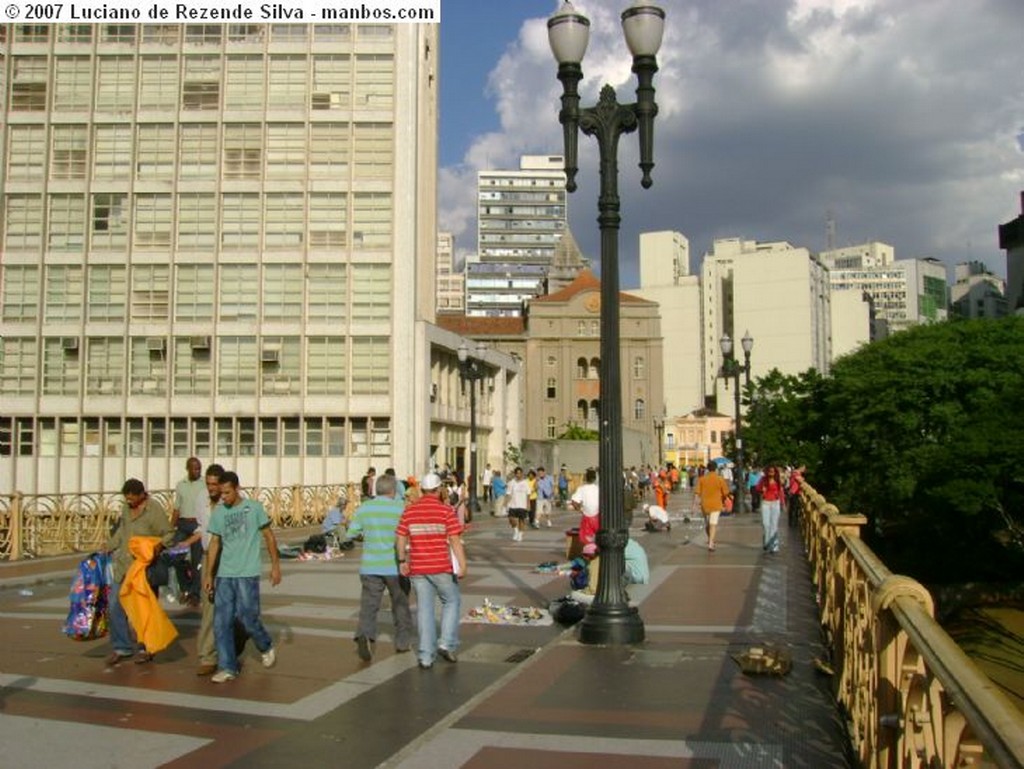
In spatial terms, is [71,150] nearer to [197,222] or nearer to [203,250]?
[197,222]

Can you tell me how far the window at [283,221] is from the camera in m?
45.3

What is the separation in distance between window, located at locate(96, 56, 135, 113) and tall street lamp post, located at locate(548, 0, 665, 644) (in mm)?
39535

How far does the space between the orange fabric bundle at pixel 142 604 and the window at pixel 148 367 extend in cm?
3799

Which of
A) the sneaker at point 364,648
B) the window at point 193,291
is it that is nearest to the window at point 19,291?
the window at point 193,291

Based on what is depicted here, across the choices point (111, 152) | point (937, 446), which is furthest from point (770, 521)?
point (111, 152)

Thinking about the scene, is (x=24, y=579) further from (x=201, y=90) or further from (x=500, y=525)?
(x=201, y=90)

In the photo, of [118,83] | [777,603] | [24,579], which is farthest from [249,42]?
[777,603]

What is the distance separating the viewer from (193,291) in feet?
149

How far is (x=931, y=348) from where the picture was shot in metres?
32.5

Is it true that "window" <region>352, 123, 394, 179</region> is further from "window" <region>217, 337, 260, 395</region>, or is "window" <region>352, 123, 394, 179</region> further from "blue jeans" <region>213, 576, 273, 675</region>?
"blue jeans" <region>213, 576, 273, 675</region>


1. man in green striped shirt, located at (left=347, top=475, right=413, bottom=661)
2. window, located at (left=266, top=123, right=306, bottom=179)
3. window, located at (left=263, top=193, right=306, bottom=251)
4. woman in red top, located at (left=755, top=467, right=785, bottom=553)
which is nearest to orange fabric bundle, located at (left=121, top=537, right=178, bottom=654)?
man in green striped shirt, located at (left=347, top=475, right=413, bottom=661)

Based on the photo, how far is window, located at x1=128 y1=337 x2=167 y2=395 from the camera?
45.2m

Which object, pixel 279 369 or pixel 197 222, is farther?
pixel 197 222

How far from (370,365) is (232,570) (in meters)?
36.7
